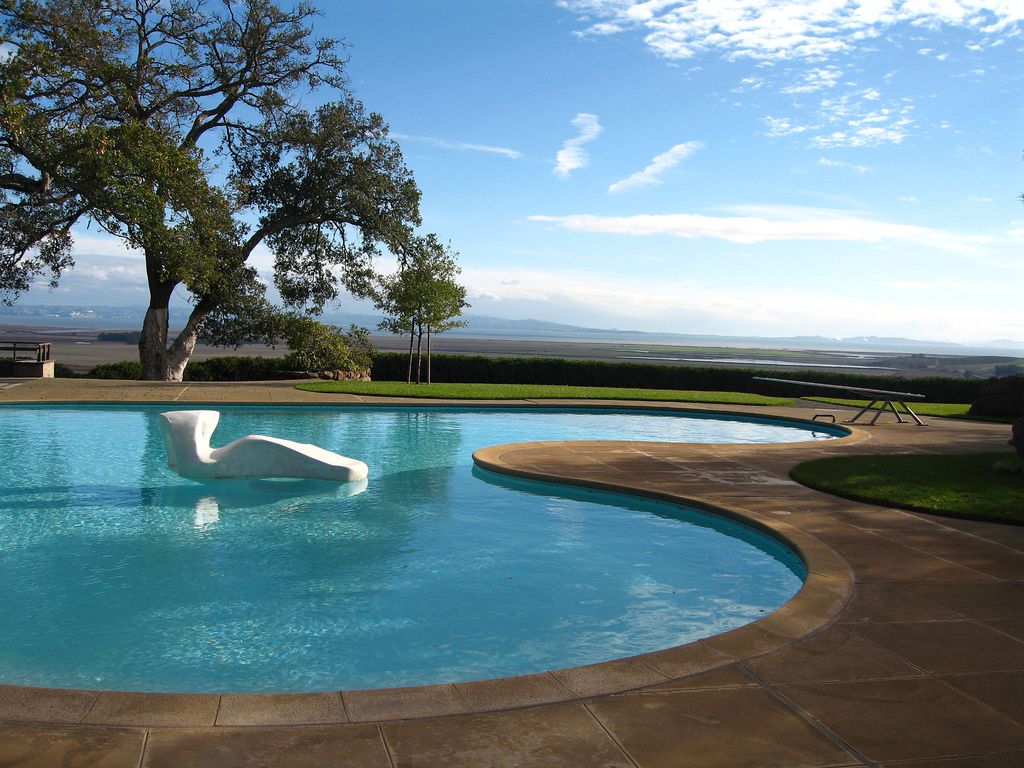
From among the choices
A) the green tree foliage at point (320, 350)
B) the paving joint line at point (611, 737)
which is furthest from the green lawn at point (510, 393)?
the paving joint line at point (611, 737)

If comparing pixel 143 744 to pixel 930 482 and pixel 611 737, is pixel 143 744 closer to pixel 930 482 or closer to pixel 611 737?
pixel 611 737

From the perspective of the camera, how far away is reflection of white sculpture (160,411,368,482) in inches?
392

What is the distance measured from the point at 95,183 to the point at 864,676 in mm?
19613

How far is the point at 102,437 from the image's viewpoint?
13438 mm

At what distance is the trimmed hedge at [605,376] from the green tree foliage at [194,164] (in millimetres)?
3661

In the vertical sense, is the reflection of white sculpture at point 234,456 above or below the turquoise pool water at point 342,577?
above

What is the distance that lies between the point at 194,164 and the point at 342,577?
17.2 meters

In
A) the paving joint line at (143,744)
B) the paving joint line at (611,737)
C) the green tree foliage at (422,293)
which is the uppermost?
the green tree foliage at (422,293)

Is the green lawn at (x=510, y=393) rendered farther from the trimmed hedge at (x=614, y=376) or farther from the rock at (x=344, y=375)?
the trimmed hedge at (x=614, y=376)

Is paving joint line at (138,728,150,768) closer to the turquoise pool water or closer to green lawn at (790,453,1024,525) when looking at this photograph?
the turquoise pool water

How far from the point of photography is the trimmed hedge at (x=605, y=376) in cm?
2791

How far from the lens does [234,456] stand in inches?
Answer: 399

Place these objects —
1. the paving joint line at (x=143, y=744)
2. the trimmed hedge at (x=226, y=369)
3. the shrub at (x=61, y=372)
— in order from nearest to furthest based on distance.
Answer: the paving joint line at (x=143, y=744) → the shrub at (x=61, y=372) → the trimmed hedge at (x=226, y=369)

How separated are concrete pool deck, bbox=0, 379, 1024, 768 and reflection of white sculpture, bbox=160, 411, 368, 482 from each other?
627 centimetres
